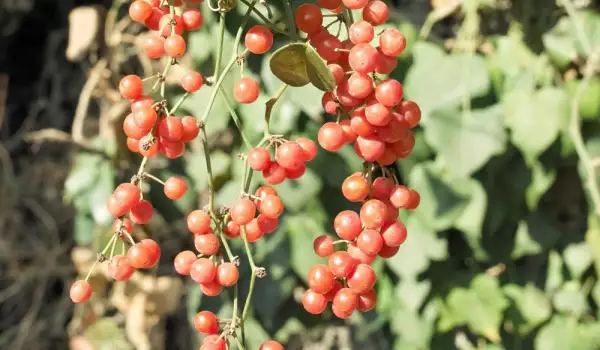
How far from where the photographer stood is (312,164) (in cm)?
75

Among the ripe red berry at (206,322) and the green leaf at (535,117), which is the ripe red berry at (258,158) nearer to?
the ripe red berry at (206,322)

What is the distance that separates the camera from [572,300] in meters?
0.88

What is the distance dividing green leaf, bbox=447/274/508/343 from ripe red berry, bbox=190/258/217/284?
58 cm

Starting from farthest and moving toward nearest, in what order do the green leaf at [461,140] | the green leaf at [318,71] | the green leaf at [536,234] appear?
1. the green leaf at [536,234]
2. the green leaf at [461,140]
3. the green leaf at [318,71]

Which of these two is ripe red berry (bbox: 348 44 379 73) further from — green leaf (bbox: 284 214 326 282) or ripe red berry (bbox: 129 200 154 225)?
green leaf (bbox: 284 214 326 282)

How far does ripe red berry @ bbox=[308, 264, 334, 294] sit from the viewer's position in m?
0.37

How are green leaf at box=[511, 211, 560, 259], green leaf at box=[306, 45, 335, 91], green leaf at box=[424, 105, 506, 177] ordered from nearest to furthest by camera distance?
green leaf at box=[306, 45, 335, 91] < green leaf at box=[424, 105, 506, 177] < green leaf at box=[511, 211, 560, 259]

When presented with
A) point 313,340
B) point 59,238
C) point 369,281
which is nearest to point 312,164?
point 369,281

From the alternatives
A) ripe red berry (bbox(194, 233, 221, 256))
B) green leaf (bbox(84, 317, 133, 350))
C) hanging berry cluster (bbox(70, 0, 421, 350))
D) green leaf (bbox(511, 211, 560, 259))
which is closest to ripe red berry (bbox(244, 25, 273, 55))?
hanging berry cluster (bbox(70, 0, 421, 350))

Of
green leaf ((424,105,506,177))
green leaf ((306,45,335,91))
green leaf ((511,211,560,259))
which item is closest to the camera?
green leaf ((306,45,335,91))

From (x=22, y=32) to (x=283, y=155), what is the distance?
3.31ft

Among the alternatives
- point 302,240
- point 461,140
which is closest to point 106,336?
point 302,240

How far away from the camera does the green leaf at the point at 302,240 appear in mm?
785

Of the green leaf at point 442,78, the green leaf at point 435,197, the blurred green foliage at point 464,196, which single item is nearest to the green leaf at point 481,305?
the blurred green foliage at point 464,196
